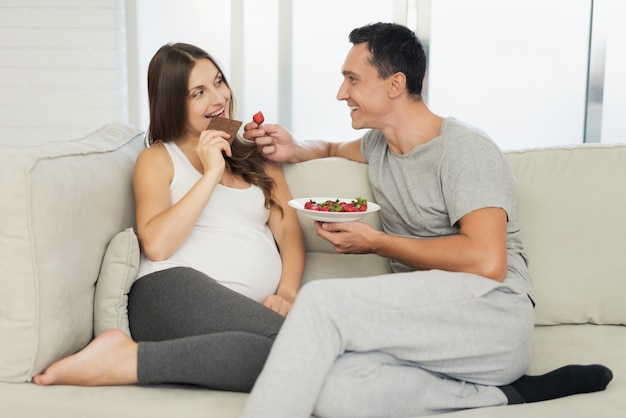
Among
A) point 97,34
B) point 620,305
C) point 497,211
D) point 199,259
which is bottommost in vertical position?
point 620,305

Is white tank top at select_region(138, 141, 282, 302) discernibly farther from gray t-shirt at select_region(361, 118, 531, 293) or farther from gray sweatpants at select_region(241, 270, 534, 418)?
gray sweatpants at select_region(241, 270, 534, 418)

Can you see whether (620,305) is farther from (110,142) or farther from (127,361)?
(110,142)

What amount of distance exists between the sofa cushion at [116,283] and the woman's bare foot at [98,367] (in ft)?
0.59

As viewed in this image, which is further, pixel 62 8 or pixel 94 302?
pixel 62 8

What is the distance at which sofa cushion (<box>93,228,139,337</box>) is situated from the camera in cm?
182

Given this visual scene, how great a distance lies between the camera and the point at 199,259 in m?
1.99

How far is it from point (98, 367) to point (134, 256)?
343 millimetres

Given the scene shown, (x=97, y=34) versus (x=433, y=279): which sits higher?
(x=97, y=34)

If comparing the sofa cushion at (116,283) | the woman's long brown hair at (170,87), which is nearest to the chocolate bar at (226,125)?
the woman's long brown hair at (170,87)

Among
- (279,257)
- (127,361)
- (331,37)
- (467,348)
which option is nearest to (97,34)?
(331,37)

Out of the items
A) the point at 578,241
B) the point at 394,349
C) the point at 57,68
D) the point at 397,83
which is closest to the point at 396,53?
the point at 397,83

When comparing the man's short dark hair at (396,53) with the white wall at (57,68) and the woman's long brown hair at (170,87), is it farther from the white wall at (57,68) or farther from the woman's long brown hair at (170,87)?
the white wall at (57,68)

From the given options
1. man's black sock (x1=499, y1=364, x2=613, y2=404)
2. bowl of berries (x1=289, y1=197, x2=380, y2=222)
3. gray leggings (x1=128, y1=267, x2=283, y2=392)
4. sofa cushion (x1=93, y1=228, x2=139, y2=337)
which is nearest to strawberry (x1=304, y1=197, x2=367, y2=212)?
bowl of berries (x1=289, y1=197, x2=380, y2=222)

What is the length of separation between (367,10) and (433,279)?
299 centimetres
